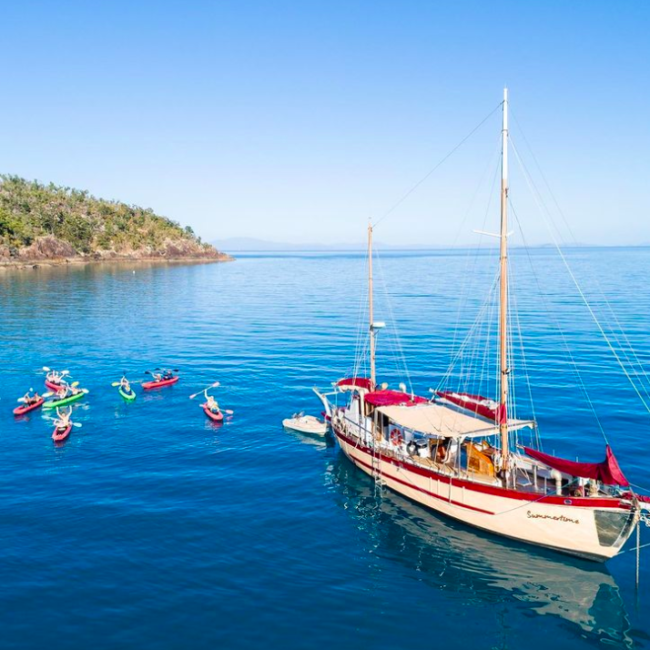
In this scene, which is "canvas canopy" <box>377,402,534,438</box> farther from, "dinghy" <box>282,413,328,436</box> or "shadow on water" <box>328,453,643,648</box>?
"dinghy" <box>282,413,328,436</box>

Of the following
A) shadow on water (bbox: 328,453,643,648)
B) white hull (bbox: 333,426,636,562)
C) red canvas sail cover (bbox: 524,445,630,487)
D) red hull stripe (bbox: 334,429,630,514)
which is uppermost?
red canvas sail cover (bbox: 524,445,630,487)

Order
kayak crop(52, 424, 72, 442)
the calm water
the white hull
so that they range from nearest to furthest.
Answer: the calm water < the white hull < kayak crop(52, 424, 72, 442)

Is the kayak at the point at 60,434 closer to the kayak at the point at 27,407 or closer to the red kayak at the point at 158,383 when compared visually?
the kayak at the point at 27,407

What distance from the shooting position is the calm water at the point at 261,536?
22.4 m

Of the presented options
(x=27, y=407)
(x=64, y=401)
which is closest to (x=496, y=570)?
(x=64, y=401)

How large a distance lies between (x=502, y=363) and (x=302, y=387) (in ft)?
97.4

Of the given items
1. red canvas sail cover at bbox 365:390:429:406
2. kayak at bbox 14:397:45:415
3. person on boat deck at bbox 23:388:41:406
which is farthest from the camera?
person on boat deck at bbox 23:388:41:406

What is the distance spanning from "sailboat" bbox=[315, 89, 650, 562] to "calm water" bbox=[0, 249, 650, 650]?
4.06 feet

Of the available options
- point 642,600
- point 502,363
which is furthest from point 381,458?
point 642,600

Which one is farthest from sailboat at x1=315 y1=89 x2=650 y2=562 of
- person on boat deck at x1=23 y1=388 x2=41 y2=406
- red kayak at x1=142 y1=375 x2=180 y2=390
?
person on boat deck at x1=23 y1=388 x2=41 y2=406

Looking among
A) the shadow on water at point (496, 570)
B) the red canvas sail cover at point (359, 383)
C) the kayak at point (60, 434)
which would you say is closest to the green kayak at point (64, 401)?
the kayak at point (60, 434)

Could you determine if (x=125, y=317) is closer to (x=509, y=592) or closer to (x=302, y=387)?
(x=302, y=387)

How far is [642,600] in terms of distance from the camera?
24.2m

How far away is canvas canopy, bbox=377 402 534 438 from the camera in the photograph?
31484 millimetres
